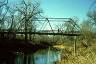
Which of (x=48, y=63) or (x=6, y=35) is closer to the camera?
(x=48, y=63)

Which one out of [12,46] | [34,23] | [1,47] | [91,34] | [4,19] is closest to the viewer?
[91,34]

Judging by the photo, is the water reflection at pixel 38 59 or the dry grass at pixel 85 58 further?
the water reflection at pixel 38 59

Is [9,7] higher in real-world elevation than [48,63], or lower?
higher

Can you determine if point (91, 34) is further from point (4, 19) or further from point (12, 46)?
point (4, 19)

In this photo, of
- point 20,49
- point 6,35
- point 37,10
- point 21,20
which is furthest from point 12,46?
point 37,10

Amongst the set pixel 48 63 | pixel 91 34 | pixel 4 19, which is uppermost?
pixel 4 19

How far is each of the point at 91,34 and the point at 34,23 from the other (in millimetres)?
24943

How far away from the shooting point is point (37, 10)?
60438 mm

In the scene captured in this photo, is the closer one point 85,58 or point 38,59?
point 85,58

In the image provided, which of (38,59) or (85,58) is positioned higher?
(85,58)

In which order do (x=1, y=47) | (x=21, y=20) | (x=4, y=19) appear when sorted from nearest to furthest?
(x=1, y=47) < (x=4, y=19) < (x=21, y=20)

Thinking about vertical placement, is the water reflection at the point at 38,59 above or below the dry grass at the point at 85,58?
below

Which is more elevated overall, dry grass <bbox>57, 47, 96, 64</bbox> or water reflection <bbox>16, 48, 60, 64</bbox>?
dry grass <bbox>57, 47, 96, 64</bbox>

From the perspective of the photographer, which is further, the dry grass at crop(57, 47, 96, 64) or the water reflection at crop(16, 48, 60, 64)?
the water reflection at crop(16, 48, 60, 64)
